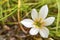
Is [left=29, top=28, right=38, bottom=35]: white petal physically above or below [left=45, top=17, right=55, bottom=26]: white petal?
below

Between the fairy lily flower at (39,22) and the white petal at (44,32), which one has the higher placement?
the fairy lily flower at (39,22)

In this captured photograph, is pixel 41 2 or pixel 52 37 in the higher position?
pixel 41 2

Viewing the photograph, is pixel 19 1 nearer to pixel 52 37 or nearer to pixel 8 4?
pixel 8 4

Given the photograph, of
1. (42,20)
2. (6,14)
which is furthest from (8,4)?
(42,20)

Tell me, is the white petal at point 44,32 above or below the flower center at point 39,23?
below

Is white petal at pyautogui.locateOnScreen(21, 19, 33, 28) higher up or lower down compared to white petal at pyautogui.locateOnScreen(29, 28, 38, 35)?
higher up

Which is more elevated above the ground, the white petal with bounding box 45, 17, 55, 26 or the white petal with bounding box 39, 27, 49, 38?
the white petal with bounding box 45, 17, 55, 26

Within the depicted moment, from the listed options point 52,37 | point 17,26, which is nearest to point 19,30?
point 17,26
